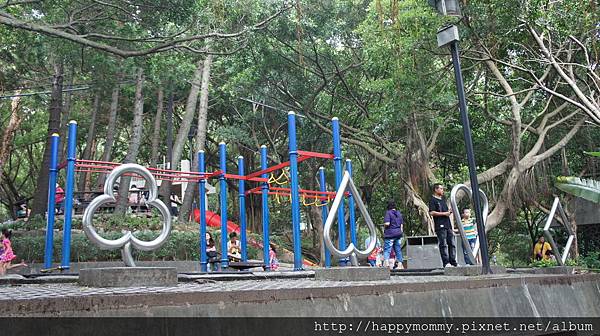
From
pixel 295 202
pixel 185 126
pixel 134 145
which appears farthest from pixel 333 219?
pixel 185 126

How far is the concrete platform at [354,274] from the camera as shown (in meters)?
5.30

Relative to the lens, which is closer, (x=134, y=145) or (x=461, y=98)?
(x=461, y=98)

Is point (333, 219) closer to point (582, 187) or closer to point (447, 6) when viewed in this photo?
point (447, 6)

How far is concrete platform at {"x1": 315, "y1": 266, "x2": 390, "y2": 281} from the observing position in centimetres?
530

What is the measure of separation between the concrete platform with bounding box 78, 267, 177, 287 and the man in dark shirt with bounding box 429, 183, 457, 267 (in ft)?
14.2

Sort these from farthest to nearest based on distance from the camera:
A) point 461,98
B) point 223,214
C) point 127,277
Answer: point 223,214, point 461,98, point 127,277

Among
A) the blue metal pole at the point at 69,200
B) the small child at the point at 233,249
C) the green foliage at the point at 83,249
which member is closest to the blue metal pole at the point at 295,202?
the blue metal pole at the point at 69,200

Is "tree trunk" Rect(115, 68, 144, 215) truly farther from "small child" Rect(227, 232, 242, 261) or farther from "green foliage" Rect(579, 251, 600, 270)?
"green foliage" Rect(579, 251, 600, 270)

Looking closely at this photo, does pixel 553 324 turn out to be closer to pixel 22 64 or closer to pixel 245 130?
pixel 245 130

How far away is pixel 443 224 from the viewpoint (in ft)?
25.6

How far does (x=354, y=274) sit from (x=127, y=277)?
2.18 meters

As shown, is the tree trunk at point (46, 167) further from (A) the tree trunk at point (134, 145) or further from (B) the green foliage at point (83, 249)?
(A) the tree trunk at point (134, 145)

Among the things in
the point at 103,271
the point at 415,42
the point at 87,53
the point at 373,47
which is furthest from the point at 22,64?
the point at 103,271

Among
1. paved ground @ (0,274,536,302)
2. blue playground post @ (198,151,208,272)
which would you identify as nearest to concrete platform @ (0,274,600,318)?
paved ground @ (0,274,536,302)
